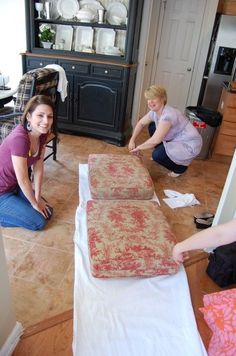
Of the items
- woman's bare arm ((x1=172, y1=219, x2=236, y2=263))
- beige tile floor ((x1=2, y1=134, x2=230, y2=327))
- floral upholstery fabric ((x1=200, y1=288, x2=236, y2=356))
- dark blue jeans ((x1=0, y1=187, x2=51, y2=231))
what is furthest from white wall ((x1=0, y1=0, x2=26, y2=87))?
floral upholstery fabric ((x1=200, y1=288, x2=236, y2=356))

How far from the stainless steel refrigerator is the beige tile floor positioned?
1.40 metres

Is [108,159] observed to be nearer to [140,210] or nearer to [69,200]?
[69,200]

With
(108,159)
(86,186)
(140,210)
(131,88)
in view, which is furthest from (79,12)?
(140,210)

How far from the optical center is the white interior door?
12.9ft

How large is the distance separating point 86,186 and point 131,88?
1.61 m

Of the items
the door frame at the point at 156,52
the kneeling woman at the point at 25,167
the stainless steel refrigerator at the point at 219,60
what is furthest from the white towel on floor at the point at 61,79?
the stainless steel refrigerator at the point at 219,60

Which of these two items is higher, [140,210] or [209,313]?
[209,313]

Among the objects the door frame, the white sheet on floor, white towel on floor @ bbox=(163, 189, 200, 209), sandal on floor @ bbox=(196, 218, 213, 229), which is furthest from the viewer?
the door frame

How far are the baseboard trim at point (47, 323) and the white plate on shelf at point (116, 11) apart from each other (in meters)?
3.10

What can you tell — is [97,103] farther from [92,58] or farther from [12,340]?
[12,340]

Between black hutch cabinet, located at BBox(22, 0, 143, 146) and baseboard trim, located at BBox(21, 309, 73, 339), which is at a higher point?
black hutch cabinet, located at BBox(22, 0, 143, 146)

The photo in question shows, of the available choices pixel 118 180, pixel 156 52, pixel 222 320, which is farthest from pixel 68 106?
pixel 222 320

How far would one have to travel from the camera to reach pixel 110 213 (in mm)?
1777

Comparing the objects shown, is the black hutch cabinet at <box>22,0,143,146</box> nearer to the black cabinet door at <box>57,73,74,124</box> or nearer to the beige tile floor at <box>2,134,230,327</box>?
the black cabinet door at <box>57,73,74,124</box>
